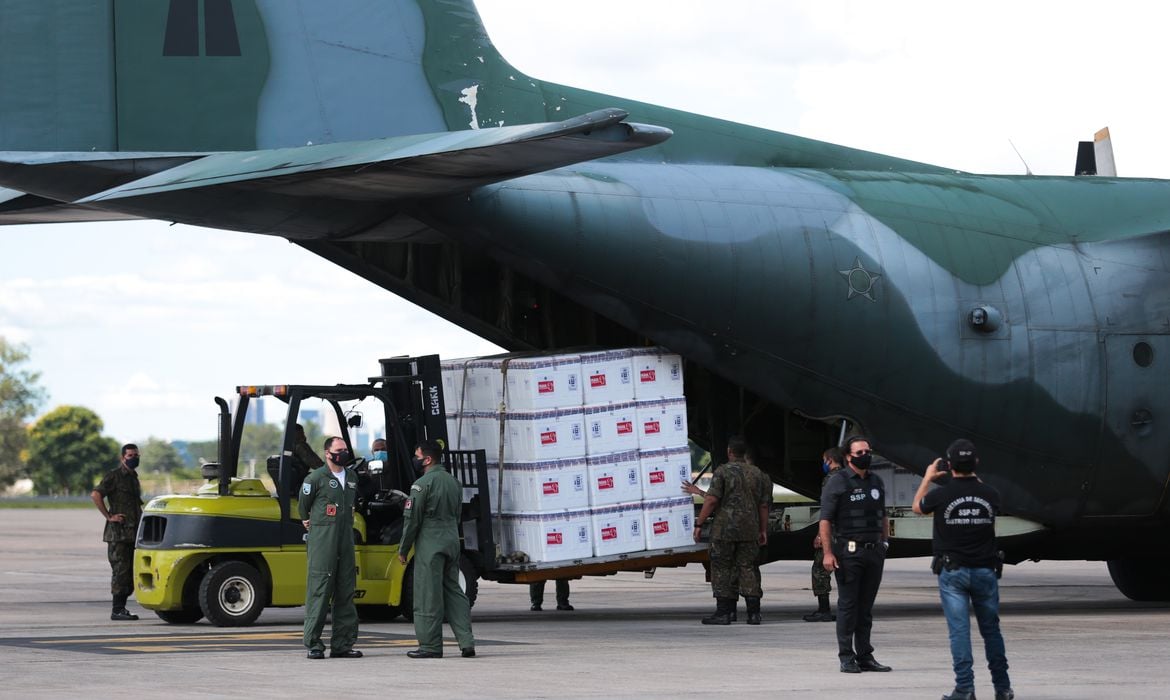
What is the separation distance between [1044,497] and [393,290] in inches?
297

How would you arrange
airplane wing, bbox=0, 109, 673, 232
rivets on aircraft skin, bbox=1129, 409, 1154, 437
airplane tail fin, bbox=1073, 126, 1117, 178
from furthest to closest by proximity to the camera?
airplane tail fin, bbox=1073, 126, 1117, 178
rivets on aircraft skin, bbox=1129, 409, 1154, 437
airplane wing, bbox=0, 109, 673, 232

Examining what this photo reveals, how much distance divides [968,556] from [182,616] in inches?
349

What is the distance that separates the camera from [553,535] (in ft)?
51.6

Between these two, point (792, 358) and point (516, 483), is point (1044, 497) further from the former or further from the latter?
point (516, 483)

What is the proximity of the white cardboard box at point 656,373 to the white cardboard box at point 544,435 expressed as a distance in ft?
2.57

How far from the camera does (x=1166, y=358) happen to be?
1764 centimetres

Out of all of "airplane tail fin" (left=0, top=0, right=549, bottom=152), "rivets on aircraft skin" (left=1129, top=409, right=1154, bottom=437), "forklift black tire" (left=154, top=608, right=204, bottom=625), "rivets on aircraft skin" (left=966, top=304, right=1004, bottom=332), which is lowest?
"forklift black tire" (left=154, top=608, right=204, bottom=625)

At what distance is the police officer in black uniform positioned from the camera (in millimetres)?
11898

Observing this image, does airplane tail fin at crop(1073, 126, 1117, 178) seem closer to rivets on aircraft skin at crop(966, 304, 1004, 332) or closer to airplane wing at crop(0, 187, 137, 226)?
rivets on aircraft skin at crop(966, 304, 1004, 332)

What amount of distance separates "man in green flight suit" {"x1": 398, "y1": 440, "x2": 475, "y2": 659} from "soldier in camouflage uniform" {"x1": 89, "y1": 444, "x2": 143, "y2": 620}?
5.42m

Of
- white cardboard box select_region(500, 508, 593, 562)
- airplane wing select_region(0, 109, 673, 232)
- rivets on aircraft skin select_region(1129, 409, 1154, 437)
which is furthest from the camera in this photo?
rivets on aircraft skin select_region(1129, 409, 1154, 437)

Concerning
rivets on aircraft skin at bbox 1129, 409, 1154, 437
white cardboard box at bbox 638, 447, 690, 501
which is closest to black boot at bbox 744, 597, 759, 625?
white cardboard box at bbox 638, 447, 690, 501

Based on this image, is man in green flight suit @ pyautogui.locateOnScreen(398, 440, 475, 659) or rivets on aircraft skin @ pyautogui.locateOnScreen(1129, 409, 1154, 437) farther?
rivets on aircraft skin @ pyautogui.locateOnScreen(1129, 409, 1154, 437)

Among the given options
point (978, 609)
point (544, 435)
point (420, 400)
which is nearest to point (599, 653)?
point (544, 435)
